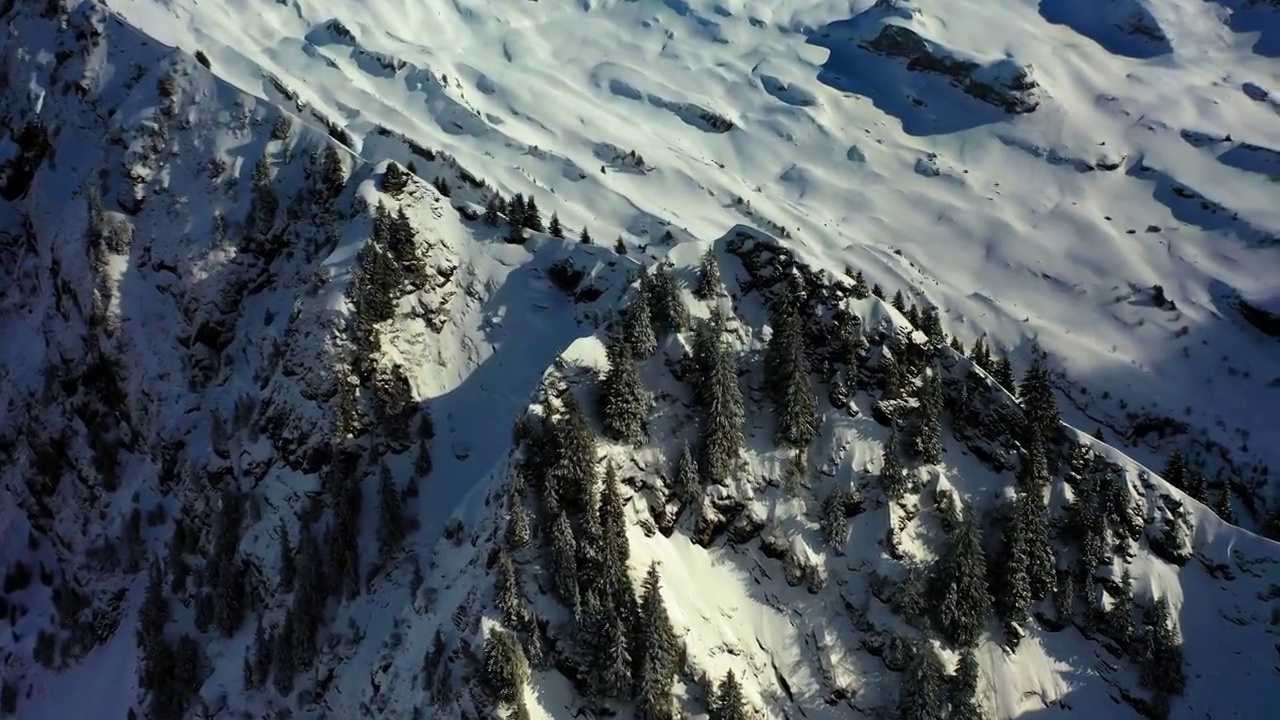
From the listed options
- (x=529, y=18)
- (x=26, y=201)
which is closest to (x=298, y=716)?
(x=26, y=201)

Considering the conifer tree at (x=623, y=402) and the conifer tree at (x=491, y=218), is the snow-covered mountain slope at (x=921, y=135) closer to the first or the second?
the conifer tree at (x=491, y=218)

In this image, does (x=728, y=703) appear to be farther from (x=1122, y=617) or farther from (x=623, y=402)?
(x=1122, y=617)

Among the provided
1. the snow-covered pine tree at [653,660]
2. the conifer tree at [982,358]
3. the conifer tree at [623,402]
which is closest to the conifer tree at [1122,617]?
the snow-covered pine tree at [653,660]

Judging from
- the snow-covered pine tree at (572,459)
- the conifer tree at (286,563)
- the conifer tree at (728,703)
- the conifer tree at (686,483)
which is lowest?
the conifer tree at (286,563)

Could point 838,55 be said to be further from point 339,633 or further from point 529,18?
point 339,633

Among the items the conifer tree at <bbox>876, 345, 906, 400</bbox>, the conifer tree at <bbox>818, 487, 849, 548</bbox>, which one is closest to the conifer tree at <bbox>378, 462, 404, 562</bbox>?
the conifer tree at <bbox>818, 487, 849, 548</bbox>

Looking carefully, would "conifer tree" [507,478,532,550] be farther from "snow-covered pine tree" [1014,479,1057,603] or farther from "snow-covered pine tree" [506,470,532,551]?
"snow-covered pine tree" [1014,479,1057,603]
